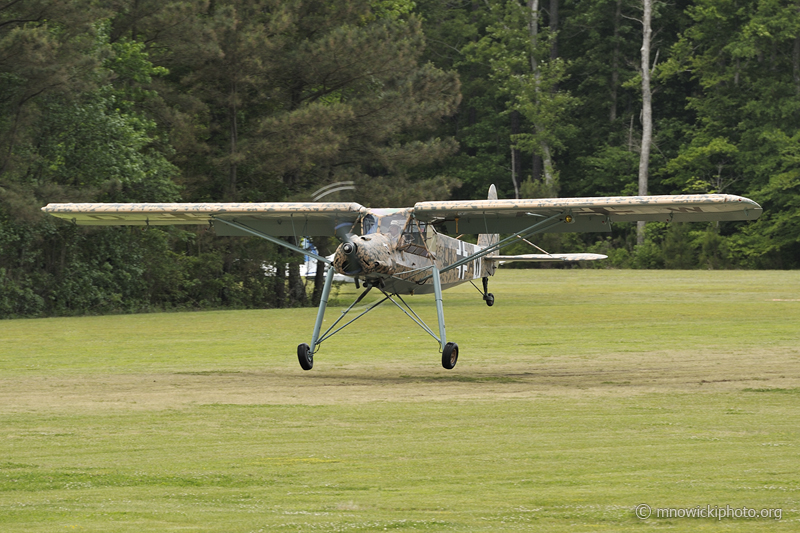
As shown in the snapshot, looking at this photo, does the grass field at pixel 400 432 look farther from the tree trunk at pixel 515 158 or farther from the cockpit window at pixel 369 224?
the tree trunk at pixel 515 158

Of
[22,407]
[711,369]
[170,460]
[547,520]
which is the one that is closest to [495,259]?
[711,369]

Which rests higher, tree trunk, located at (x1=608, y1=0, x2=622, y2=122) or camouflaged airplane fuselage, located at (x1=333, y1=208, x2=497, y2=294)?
tree trunk, located at (x1=608, y1=0, x2=622, y2=122)

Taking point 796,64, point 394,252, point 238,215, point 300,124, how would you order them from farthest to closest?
point 796,64 < point 300,124 < point 238,215 < point 394,252

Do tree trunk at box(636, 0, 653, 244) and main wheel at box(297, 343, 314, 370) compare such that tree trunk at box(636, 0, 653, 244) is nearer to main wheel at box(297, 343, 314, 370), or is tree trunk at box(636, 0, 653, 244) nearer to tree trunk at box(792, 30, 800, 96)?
tree trunk at box(792, 30, 800, 96)

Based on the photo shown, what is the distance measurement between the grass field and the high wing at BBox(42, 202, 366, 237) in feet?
7.87

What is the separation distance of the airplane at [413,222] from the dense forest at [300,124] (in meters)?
14.4

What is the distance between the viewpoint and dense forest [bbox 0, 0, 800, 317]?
34.0 m

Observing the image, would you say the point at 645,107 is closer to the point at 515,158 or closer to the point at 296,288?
the point at 515,158

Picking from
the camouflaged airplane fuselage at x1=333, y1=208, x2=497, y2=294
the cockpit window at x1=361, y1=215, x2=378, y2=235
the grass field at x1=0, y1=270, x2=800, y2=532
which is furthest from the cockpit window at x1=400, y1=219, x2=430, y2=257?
the grass field at x1=0, y1=270, x2=800, y2=532

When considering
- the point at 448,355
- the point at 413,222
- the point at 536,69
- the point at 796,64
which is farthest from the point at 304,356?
the point at 536,69

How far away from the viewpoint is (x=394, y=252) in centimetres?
1667

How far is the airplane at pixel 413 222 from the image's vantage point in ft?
53.1

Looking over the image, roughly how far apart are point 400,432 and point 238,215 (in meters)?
8.81

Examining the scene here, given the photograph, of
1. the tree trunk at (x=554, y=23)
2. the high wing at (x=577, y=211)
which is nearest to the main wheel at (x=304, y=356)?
the high wing at (x=577, y=211)
